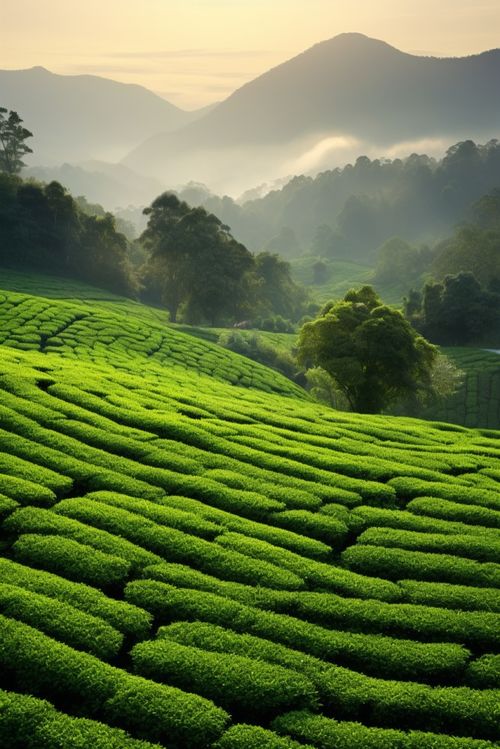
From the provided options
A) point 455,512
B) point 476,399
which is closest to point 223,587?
point 455,512

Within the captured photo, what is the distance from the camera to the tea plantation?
11.6 metres

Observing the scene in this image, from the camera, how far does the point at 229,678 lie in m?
12.2

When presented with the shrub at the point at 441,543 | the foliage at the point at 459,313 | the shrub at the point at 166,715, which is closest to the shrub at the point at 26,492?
the shrub at the point at 166,715

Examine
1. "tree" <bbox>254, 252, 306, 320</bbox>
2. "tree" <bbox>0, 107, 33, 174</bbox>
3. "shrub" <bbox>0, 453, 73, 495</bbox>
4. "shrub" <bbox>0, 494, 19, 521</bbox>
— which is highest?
"tree" <bbox>0, 107, 33, 174</bbox>

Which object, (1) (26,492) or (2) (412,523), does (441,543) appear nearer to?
(2) (412,523)

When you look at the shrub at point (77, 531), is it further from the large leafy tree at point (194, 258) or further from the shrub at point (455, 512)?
the large leafy tree at point (194, 258)

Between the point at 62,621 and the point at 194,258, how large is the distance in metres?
74.9

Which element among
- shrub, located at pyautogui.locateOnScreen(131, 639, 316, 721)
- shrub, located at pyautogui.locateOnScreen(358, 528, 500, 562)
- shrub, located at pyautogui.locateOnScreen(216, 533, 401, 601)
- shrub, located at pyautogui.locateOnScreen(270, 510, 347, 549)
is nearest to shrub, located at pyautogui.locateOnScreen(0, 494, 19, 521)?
shrub, located at pyautogui.locateOnScreen(216, 533, 401, 601)

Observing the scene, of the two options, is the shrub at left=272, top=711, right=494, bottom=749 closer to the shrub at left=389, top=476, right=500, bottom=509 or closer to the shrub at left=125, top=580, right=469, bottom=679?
the shrub at left=125, top=580, right=469, bottom=679

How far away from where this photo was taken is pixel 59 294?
72.9 metres

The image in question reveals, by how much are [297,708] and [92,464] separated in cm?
1084

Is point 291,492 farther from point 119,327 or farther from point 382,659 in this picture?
point 119,327

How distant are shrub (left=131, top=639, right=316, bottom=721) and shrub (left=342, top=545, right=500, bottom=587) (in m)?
5.03

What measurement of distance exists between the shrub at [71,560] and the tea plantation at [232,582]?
5 cm
